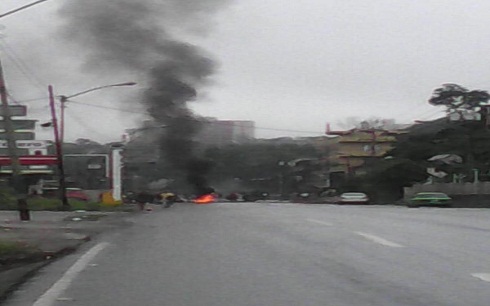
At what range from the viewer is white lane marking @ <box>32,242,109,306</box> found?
9.60 meters

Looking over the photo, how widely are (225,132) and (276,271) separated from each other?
45490 millimetres

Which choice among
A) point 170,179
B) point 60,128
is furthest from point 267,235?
point 170,179

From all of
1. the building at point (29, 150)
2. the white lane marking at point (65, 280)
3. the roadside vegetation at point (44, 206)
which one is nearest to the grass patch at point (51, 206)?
the roadside vegetation at point (44, 206)

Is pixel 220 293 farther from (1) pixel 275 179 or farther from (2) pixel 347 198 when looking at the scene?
(1) pixel 275 179

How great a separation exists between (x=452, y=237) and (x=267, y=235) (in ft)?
12.9

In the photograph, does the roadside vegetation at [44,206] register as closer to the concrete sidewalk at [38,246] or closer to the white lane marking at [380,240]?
the concrete sidewalk at [38,246]

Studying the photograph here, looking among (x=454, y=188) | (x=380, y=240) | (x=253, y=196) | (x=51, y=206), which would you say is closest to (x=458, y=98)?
(x=454, y=188)

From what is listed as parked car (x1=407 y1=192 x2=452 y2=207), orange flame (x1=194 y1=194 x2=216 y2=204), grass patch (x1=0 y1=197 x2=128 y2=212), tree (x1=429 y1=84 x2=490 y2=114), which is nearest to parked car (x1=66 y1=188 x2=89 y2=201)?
orange flame (x1=194 y1=194 x2=216 y2=204)

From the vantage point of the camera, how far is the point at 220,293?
9.92 metres

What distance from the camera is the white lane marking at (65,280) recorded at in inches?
378

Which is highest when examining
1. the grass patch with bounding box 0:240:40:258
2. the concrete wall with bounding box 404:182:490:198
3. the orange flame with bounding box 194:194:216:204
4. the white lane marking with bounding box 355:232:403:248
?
the concrete wall with bounding box 404:182:490:198

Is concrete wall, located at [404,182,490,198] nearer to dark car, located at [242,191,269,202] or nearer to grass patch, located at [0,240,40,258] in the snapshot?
dark car, located at [242,191,269,202]

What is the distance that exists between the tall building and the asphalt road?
28073 mm

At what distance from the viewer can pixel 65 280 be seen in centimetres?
1155
